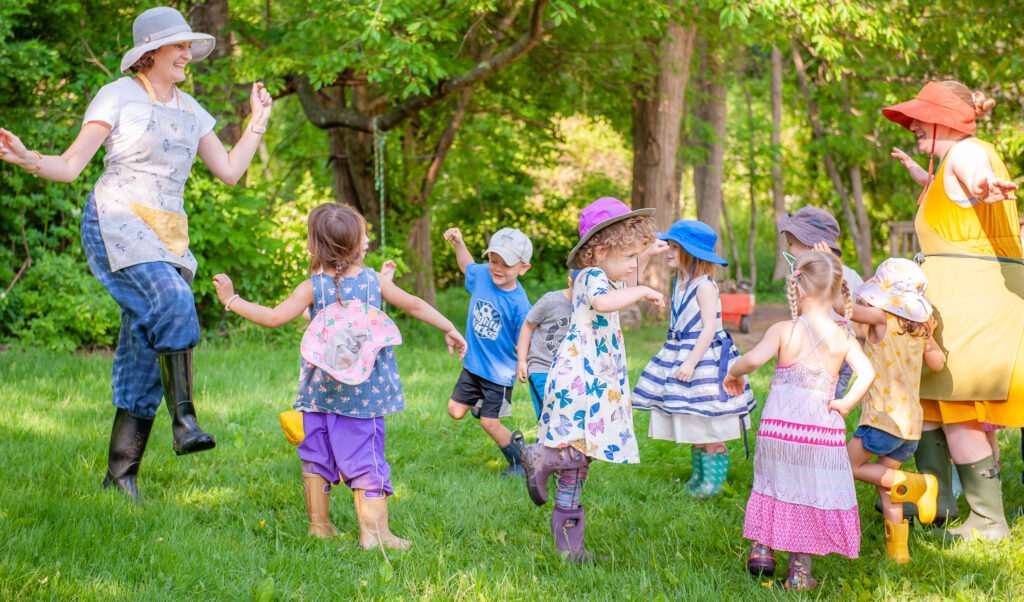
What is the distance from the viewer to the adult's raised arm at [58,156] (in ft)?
10.8

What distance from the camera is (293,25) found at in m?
9.95

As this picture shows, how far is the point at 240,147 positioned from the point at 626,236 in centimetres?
186

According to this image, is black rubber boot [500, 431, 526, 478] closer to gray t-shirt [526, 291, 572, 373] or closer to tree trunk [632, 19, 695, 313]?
gray t-shirt [526, 291, 572, 373]

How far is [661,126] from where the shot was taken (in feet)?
40.4

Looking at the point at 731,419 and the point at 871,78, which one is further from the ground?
the point at 871,78

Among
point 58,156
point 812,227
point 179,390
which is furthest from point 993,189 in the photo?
point 58,156

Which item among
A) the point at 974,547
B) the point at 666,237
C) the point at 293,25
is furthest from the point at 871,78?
the point at 974,547

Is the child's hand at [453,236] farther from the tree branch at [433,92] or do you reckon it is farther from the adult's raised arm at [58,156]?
the tree branch at [433,92]

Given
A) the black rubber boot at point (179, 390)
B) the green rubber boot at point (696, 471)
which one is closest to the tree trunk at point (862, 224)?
the green rubber boot at point (696, 471)

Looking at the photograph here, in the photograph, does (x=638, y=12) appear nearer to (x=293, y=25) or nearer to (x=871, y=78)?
(x=293, y=25)

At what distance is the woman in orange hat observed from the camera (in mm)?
3887

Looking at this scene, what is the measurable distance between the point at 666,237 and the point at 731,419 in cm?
106

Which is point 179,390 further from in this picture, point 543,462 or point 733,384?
point 733,384

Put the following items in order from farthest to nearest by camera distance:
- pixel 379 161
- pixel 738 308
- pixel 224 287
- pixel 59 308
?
pixel 738 308
pixel 379 161
pixel 59 308
pixel 224 287
